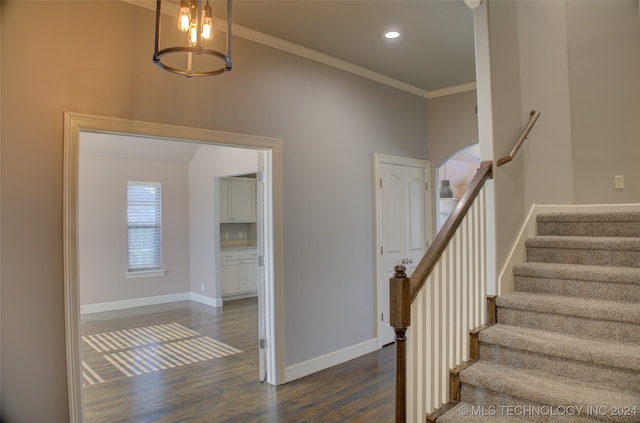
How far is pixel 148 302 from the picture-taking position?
23.9 ft

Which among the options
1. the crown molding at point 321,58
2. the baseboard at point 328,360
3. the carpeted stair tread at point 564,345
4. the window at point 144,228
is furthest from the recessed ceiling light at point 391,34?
the window at point 144,228

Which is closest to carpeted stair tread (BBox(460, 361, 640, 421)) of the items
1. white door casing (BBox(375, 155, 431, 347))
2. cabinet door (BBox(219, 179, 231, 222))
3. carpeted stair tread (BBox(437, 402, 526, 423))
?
carpeted stair tread (BBox(437, 402, 526, 423))

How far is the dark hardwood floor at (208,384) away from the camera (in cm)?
316

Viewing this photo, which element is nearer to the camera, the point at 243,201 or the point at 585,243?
the point at 585,243

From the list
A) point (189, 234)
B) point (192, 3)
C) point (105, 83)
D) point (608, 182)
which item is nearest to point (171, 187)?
point (189, 234)

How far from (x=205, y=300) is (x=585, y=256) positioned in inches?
242

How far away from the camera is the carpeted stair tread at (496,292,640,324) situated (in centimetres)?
229

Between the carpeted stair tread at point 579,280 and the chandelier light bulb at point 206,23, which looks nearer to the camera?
the chandelier light bulb at point 206,23

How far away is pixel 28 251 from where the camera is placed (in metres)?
2.45

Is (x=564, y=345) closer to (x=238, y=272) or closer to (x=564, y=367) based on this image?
(x=564, y=367)

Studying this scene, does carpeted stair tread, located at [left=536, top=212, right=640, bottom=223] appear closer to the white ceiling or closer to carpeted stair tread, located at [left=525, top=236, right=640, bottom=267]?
carpeted stair tread, located at [left=525, top=236, right=640, bottom=267]

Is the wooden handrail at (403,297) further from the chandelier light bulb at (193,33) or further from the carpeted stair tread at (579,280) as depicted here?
the chandelier light bulb at (193,33)

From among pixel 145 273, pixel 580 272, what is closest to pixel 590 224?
pixel 580 272

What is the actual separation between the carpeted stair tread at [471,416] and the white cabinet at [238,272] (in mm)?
5765
